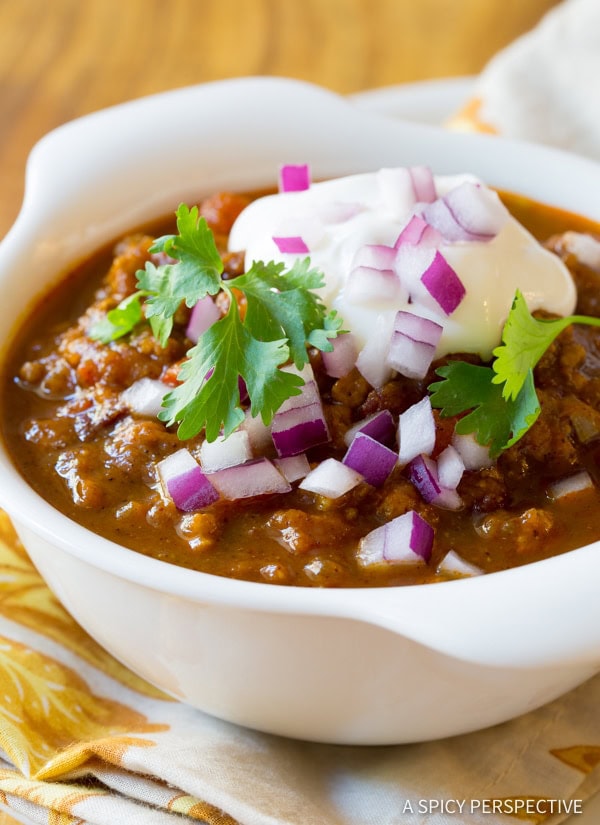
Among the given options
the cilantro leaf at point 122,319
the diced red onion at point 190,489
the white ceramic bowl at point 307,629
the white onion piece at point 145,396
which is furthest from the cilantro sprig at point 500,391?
the cilantro leaf at point 122,319

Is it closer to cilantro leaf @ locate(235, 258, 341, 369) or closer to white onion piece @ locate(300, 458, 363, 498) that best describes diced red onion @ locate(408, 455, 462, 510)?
white onion piece @ locate(300, 458, 363, 498)

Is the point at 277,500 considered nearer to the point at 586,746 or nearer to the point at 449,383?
the point at 449,383

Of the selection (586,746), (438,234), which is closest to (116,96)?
(438,234)

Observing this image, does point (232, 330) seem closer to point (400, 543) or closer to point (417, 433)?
point (417, 433)

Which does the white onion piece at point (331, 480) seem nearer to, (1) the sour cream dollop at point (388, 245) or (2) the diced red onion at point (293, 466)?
(2) the diced red onion at point (293, 466)

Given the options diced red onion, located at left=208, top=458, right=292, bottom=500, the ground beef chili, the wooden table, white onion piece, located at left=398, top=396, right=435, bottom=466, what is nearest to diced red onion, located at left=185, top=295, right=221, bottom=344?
the ground beef chili

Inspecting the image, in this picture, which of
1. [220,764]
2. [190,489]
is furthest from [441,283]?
[220,764]
